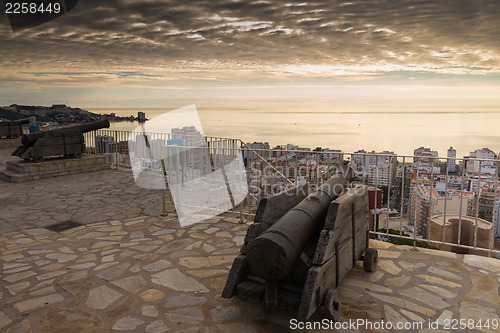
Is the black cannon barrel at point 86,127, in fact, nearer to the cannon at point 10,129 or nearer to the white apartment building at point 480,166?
the cannon at point 10,129

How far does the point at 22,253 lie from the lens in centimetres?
472

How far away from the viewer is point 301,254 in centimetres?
316

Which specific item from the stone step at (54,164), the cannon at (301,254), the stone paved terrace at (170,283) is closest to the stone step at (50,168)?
the stone step at (54,164)

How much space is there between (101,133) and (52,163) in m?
3.06

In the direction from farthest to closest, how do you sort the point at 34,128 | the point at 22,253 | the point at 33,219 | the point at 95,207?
the point at 34,128 → the point at 95,207 → the point at 33,219 → the point at 22,253

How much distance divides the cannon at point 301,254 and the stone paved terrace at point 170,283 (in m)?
0.22

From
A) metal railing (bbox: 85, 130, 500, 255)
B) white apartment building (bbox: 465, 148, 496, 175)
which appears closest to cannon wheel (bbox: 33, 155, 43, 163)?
metal railing (bbox: 85, 130, 500, 255)

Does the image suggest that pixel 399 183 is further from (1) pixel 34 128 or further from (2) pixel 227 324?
(1) pixel 34 128

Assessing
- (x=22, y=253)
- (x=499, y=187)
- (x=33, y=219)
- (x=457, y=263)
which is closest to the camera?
(x=457, y=263)

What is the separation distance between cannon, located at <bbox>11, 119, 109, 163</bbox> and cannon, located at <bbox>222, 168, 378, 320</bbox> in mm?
9776

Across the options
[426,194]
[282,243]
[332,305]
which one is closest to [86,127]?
[426,194]

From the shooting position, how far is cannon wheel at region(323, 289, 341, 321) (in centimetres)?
302

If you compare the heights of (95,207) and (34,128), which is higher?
(34,128)

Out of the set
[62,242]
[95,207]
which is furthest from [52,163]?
[62,242]
